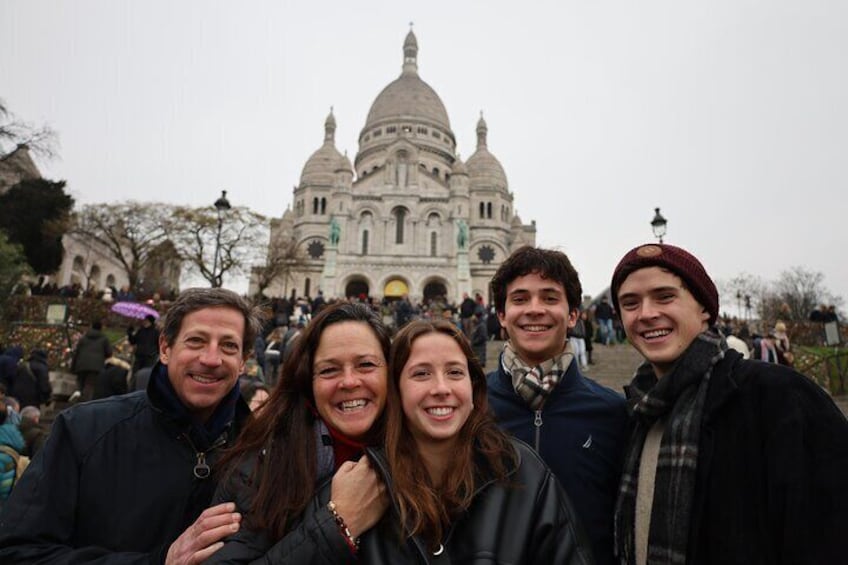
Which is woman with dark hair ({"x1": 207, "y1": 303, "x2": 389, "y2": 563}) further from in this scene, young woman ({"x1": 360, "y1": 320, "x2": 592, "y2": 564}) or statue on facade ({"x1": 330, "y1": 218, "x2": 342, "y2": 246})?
statue on facade ({"x1": 330, "y1": 218, "x2": 342, "y2": 246})

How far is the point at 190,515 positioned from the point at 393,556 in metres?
1.06

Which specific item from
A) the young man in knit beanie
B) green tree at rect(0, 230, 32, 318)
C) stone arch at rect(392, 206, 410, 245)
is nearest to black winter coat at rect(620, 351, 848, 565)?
the young man in knit beanie

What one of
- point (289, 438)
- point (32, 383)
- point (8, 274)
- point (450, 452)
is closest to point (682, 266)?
point (450, 452)

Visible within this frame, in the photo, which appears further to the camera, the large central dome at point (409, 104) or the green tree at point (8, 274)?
the large central dome at point (409, 104)

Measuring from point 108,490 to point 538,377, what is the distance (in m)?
2.08

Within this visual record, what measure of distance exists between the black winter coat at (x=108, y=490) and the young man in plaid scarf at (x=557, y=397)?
1534mm

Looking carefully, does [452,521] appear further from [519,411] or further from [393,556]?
[519,411]

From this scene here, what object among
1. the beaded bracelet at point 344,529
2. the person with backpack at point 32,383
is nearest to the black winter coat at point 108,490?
the beaded bracelet at point 344,529

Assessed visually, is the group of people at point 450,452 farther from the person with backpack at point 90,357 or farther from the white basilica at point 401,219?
the white basilica at point 401,219

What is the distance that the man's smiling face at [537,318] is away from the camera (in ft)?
8.74

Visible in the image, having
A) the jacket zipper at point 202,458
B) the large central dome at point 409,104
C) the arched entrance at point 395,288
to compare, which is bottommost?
the jacket zipper at point 202,458

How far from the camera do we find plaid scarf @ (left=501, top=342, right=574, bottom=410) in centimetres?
259

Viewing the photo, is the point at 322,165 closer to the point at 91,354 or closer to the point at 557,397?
the point at 91,354

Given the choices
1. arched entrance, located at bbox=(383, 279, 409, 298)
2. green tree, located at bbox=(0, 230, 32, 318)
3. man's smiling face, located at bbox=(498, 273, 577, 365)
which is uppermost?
arched entrance, located at bbox=(383, 279, 409, 298)
